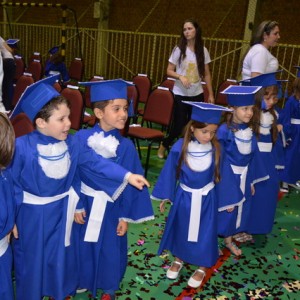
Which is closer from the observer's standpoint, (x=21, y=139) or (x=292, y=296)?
(x=21, y=139)

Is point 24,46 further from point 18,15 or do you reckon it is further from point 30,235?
point 30,235

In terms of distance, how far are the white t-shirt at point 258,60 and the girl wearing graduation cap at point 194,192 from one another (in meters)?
1.49

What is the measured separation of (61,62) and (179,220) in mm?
5408

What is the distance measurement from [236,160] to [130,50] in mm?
8027

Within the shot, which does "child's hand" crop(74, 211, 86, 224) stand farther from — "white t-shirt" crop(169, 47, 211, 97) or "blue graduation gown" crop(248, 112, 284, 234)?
"white t-shirt" crop(169, 47, 211, 97)

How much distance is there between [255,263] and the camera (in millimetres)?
3039

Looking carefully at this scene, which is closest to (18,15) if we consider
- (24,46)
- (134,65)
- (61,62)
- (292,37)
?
(24,46)

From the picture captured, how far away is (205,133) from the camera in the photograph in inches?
99.1

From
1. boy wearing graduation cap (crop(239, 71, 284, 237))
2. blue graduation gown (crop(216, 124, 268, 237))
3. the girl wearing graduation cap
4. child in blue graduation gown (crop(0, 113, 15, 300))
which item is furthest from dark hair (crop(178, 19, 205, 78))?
child in blue graduation gown (crop(0, 113, 15, 300))

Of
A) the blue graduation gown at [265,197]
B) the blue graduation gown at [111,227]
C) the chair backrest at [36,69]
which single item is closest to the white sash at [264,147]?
the blue graduation gown at [265,197]

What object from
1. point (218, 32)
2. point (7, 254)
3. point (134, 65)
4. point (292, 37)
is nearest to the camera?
point (7, 254)

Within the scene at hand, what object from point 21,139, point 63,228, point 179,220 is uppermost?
point 21,139

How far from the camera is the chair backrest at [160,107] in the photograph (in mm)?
4965

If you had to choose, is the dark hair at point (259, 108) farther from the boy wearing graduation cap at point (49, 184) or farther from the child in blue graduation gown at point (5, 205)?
the child in blue graduation gown at point (5, 205)
